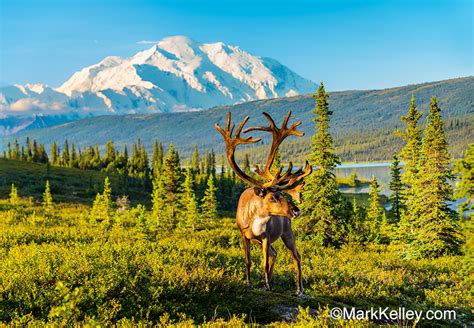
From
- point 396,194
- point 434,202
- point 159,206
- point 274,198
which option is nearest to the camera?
point 274,198

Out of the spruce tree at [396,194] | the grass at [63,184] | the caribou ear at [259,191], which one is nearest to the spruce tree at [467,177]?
the caribou ear at [259,191]

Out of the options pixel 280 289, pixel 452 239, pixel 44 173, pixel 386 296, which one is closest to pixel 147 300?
pixel 280 289

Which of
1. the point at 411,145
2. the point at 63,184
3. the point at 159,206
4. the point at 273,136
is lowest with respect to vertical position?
the point at 63,184

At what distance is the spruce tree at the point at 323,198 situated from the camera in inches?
981

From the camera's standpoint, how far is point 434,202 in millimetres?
23266

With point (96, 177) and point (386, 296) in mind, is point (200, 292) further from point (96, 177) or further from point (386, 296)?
point (96, 177)

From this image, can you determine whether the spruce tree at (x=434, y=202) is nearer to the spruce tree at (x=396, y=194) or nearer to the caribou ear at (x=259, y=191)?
the spruce tree at (x=396, y=194)

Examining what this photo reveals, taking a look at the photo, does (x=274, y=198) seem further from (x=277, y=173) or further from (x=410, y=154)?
(x=410, y=154)

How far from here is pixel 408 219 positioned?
25672 millimetres

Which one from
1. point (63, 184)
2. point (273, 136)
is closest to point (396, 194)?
point (273, 136)

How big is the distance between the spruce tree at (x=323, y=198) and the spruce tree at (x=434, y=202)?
15.9 feet

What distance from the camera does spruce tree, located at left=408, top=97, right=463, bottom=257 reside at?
2272cm

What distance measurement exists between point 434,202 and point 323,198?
6.93m

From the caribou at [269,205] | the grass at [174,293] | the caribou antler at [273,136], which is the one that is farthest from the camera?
the caribou antler at [273,136]
